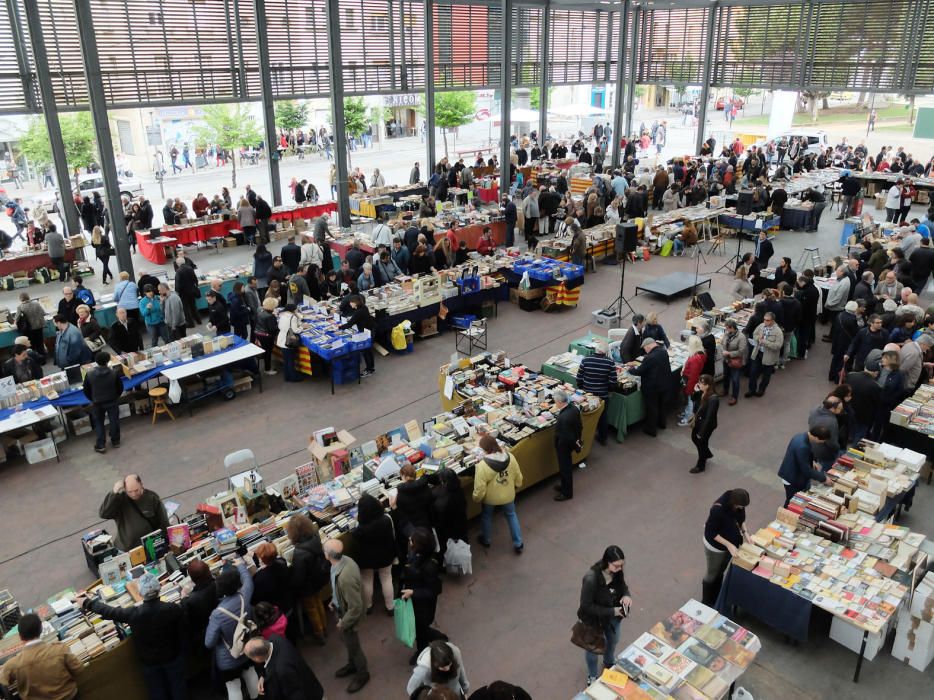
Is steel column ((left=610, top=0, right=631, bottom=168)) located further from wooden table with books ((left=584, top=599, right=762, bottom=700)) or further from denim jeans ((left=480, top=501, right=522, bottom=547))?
wooden table with books ((left=584, top=599, right=762, bottom=700))

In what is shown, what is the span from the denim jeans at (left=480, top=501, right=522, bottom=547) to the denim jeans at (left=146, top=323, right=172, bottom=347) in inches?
292

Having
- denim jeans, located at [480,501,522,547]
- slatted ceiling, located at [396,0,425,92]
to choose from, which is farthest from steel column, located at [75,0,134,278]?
denim jeans, located at [480,501,522,547]

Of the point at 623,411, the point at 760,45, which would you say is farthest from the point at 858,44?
the point at 623,411

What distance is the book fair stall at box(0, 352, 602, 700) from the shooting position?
233 inches

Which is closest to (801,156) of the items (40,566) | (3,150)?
(40,566)

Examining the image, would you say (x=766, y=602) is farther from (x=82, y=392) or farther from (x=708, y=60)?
(x=708, y=60)

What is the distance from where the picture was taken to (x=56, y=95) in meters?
17.1

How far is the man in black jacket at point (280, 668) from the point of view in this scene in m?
5.00

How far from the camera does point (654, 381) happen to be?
32.3 feet

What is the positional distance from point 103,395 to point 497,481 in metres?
5.56

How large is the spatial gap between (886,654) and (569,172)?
22.8m

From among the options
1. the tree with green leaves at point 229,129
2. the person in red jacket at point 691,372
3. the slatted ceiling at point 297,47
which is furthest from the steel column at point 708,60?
the person in red jacket at point 691,372

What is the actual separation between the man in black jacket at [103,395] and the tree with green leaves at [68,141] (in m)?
23.2

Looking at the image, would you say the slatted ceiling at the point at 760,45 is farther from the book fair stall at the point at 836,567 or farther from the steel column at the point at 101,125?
the book fair stall at the point at 836,567
